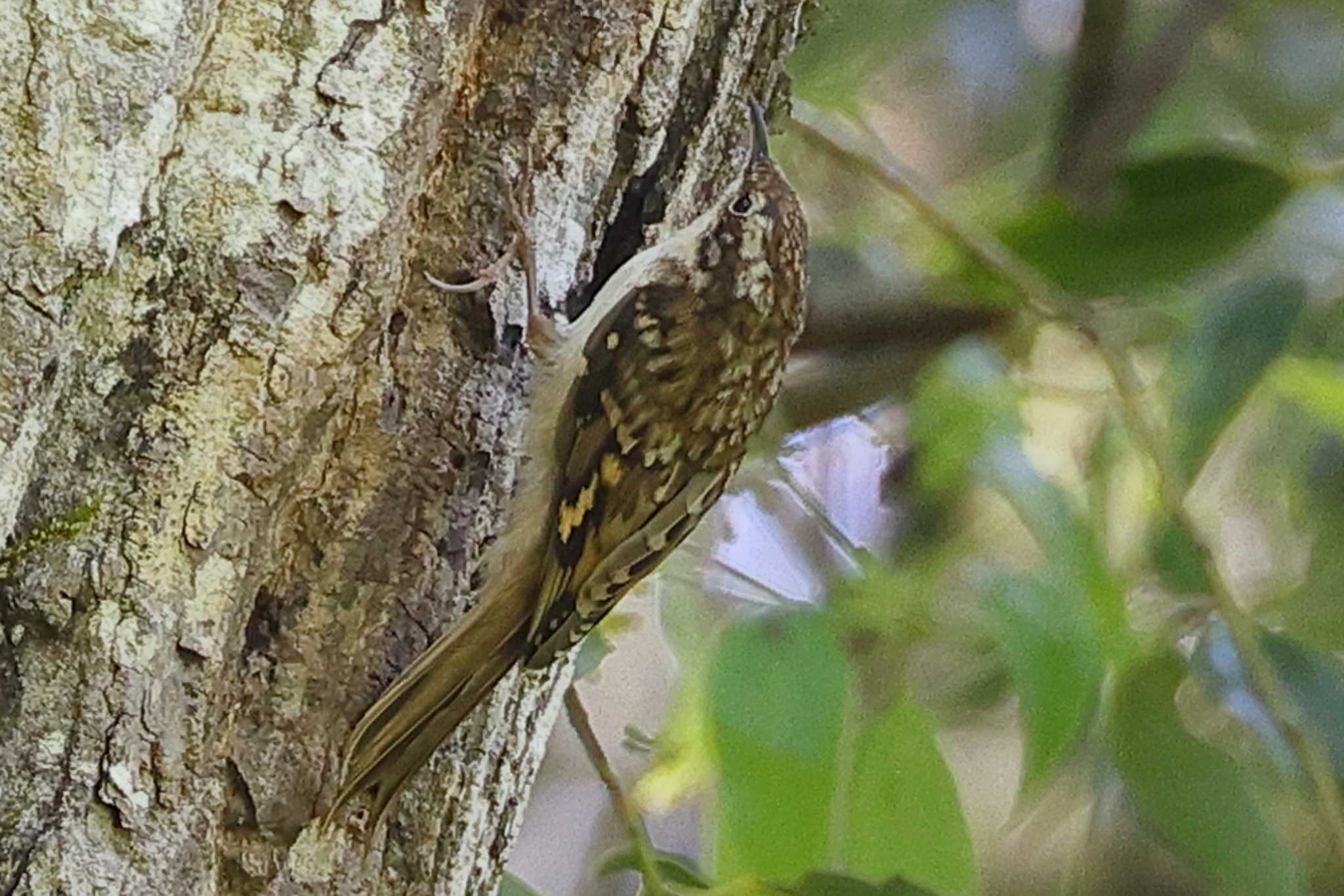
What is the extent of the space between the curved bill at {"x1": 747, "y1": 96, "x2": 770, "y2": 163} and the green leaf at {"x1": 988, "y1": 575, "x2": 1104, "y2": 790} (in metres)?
0.38

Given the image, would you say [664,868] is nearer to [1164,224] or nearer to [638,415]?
[638,415]

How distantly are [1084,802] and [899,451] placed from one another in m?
0.68

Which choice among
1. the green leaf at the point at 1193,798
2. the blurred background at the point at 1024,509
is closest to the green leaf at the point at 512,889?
the blurred background at the point at 1024,509

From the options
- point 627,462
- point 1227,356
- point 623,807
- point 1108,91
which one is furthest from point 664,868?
point 1108,91

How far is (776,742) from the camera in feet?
4.07

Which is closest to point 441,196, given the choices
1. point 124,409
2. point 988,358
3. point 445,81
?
point 445,81

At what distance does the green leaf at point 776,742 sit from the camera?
124 cm

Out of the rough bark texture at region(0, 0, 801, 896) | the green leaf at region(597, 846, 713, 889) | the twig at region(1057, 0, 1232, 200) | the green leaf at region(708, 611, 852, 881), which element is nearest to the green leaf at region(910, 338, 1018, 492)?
the twig at region(1057, 0, 1232, 200)

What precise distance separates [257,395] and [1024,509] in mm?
739

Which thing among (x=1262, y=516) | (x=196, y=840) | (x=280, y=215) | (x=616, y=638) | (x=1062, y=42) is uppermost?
(x=1062, y=42)

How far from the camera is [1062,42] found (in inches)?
79.7

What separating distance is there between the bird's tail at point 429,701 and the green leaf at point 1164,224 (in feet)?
2.23

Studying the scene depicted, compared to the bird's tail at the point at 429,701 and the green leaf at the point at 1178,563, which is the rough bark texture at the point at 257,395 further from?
the green leaf at the point at 1178,563

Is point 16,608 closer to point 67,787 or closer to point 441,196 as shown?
point 67,787
